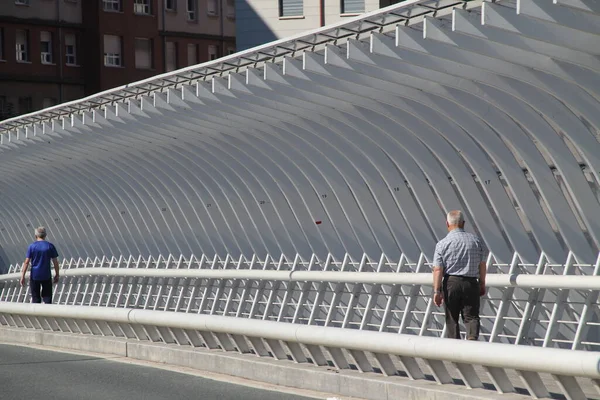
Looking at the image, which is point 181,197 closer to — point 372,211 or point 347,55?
point 372,211

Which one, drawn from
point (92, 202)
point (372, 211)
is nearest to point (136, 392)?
point (372, 211)

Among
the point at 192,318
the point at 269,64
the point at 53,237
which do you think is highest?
the point at 269,64

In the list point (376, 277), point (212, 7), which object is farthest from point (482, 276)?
point (212, 7)

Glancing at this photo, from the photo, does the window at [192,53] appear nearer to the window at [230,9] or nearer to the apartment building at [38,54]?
the window at [230,9]

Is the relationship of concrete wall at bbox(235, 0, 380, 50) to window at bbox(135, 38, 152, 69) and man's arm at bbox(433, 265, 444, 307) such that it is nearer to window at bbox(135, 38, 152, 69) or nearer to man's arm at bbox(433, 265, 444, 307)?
window at bbox(135, 38, 152, 69)

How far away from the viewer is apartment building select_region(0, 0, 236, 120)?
6156 centimetres

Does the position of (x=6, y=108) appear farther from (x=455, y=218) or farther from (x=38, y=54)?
(x=455, y=218)

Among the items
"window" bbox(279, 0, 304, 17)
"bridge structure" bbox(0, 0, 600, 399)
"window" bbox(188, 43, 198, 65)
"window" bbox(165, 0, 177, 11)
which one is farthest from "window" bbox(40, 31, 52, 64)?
"bridge structure" bbox(0, 0, 600, 399)

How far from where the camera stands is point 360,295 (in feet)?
68.2

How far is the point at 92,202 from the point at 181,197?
4.13 metres

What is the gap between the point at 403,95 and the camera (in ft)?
52.6

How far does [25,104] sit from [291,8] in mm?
13242

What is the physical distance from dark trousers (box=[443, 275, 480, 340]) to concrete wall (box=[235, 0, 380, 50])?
4275cm

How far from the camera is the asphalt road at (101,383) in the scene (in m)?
12.4
